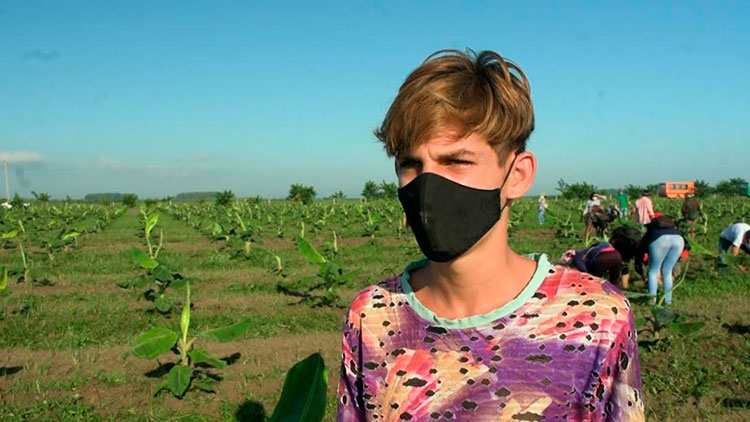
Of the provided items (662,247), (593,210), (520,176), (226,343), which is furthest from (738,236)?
(520,176)

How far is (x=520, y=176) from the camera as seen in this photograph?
1.57 m

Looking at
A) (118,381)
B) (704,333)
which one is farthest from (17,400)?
(704,333)

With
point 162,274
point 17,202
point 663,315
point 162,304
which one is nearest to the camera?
point 663,315

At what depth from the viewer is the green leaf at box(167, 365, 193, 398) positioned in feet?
15.7

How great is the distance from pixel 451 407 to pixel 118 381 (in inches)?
188

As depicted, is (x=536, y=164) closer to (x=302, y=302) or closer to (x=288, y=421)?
(x=288, y=421)

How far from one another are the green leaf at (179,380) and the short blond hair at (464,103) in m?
3.97

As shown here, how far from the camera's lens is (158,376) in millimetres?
5605

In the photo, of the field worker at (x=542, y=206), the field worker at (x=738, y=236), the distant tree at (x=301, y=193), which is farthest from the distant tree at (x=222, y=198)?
the field worker at (x=738, y=236)

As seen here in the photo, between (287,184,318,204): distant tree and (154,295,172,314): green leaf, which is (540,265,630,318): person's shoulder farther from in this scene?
(287,184,318,204): distant tree

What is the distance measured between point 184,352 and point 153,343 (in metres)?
0.77

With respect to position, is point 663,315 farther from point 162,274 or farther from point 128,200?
point 128,200

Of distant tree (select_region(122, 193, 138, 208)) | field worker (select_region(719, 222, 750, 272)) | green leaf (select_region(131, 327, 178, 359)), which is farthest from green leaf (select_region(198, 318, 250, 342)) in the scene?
distant tree (select_region(122, 193, 138, 208))

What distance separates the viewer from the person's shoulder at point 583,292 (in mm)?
1355
